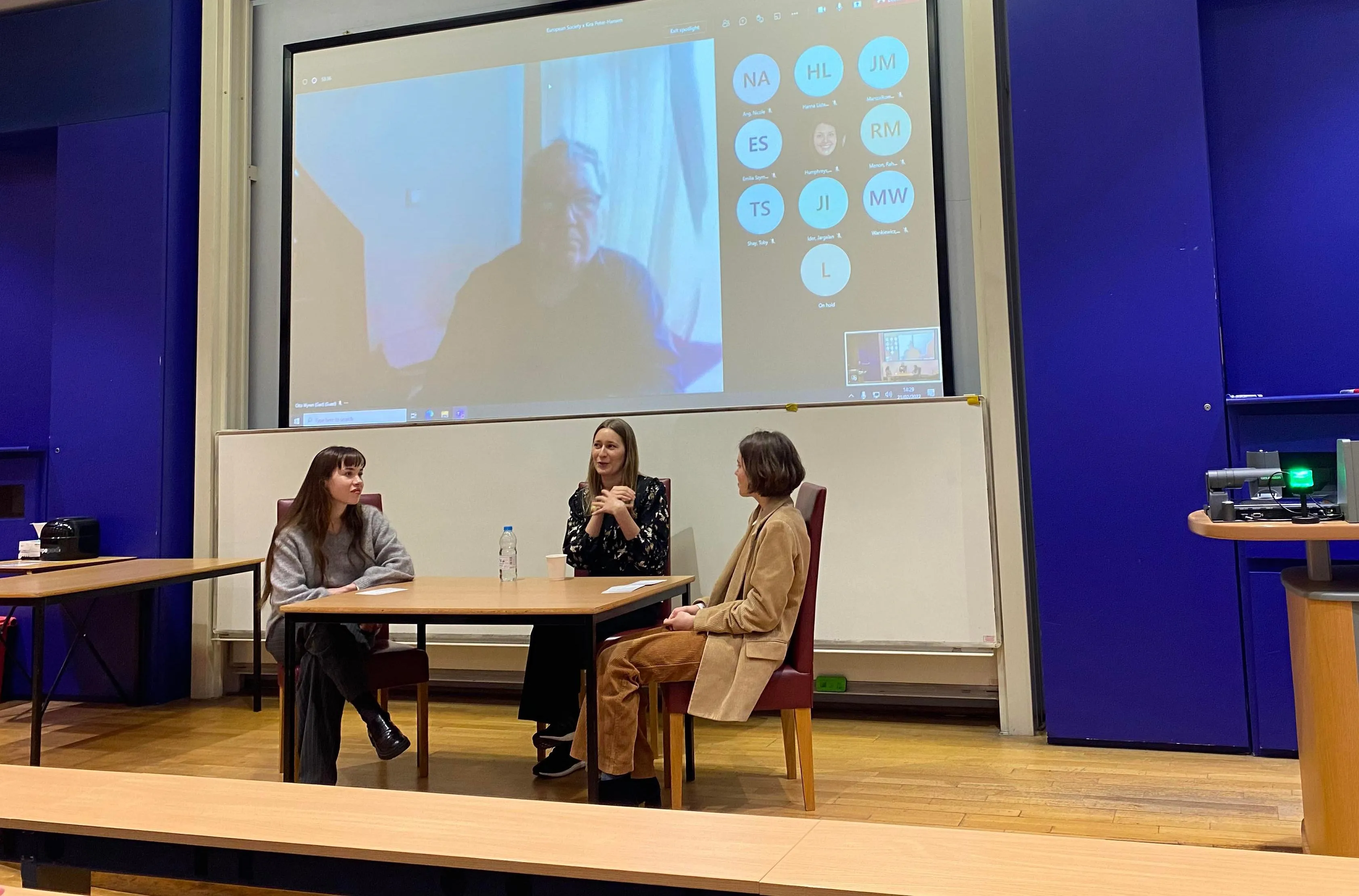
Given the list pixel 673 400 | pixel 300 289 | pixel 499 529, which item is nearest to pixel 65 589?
pixel 499 529

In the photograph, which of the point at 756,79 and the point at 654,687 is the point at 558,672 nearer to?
the point at 654,687

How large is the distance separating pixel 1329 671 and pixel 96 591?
363cm

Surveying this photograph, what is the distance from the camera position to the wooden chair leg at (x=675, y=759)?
2.60 metres

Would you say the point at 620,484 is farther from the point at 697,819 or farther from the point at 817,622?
the point at 697,819

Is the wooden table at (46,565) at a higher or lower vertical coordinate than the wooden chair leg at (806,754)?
higher

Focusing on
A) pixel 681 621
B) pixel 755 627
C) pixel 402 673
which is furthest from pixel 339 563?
pixel 755 627

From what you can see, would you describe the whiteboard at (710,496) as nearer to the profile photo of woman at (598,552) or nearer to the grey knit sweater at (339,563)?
the profile photo of woman at (598,552)

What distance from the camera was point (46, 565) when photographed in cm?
432

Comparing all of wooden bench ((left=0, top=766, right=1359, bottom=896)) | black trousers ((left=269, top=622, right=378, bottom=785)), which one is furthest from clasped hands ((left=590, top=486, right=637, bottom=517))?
wooden bench ((left=0, top=766, right=1359, bottom=896))

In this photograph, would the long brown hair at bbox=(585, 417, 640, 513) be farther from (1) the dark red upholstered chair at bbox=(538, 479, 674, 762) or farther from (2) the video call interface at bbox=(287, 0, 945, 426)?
(2) the video call interface at bbox=(287, 0, 945, 426)

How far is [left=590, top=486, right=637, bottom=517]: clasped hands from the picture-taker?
3.42 m

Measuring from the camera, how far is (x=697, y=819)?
133cm

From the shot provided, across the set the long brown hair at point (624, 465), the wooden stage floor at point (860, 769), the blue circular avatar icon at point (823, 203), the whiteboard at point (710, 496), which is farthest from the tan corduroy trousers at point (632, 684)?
the blue circular avatar icon at point (823, 203)

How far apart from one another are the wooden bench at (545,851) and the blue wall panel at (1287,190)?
9.43ft
